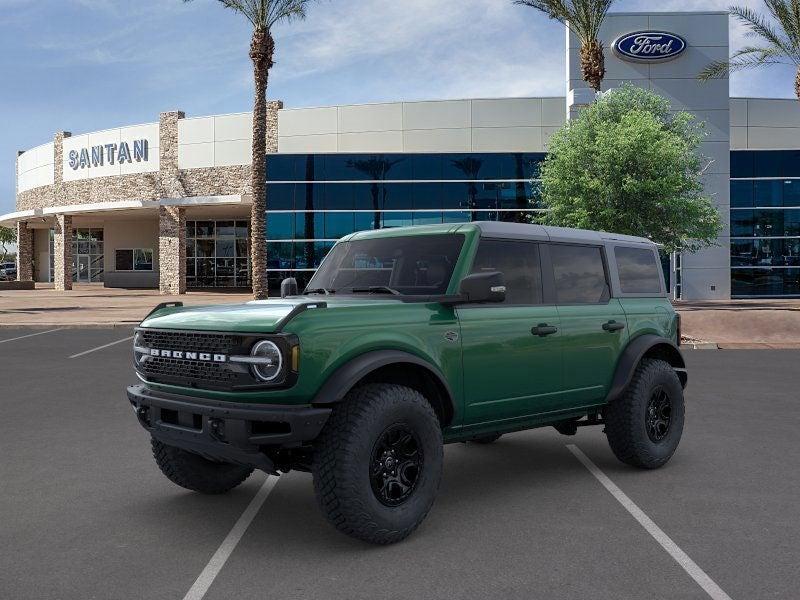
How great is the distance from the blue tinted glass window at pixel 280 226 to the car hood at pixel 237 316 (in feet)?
99.2

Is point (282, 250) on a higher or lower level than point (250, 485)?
higher

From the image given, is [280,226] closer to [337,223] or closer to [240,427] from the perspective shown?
[337,223]

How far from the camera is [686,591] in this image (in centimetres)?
375

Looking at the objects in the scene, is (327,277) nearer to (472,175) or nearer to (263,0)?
(263,0)

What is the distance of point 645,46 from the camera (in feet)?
109

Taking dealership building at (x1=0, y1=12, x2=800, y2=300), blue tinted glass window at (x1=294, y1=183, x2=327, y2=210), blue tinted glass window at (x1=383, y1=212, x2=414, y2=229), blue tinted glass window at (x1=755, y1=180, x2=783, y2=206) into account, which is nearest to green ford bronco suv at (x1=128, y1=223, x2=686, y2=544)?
dealership building at (x1=0, y1=12, x2=800, y2=300)

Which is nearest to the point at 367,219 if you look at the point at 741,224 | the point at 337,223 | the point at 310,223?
the point at 337,223

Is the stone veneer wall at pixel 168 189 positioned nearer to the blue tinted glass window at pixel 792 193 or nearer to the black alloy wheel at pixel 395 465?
the blue tinted glass window at pixel 792 193

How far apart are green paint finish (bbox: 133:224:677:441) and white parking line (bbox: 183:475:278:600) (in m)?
0.89

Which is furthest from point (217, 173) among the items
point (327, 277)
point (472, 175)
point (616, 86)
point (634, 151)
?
point (327, 277)

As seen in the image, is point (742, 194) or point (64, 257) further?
point (64, 257)

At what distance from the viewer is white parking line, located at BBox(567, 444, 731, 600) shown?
3.79m

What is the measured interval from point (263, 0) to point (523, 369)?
25031mm

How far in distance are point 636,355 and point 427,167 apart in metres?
29.7
